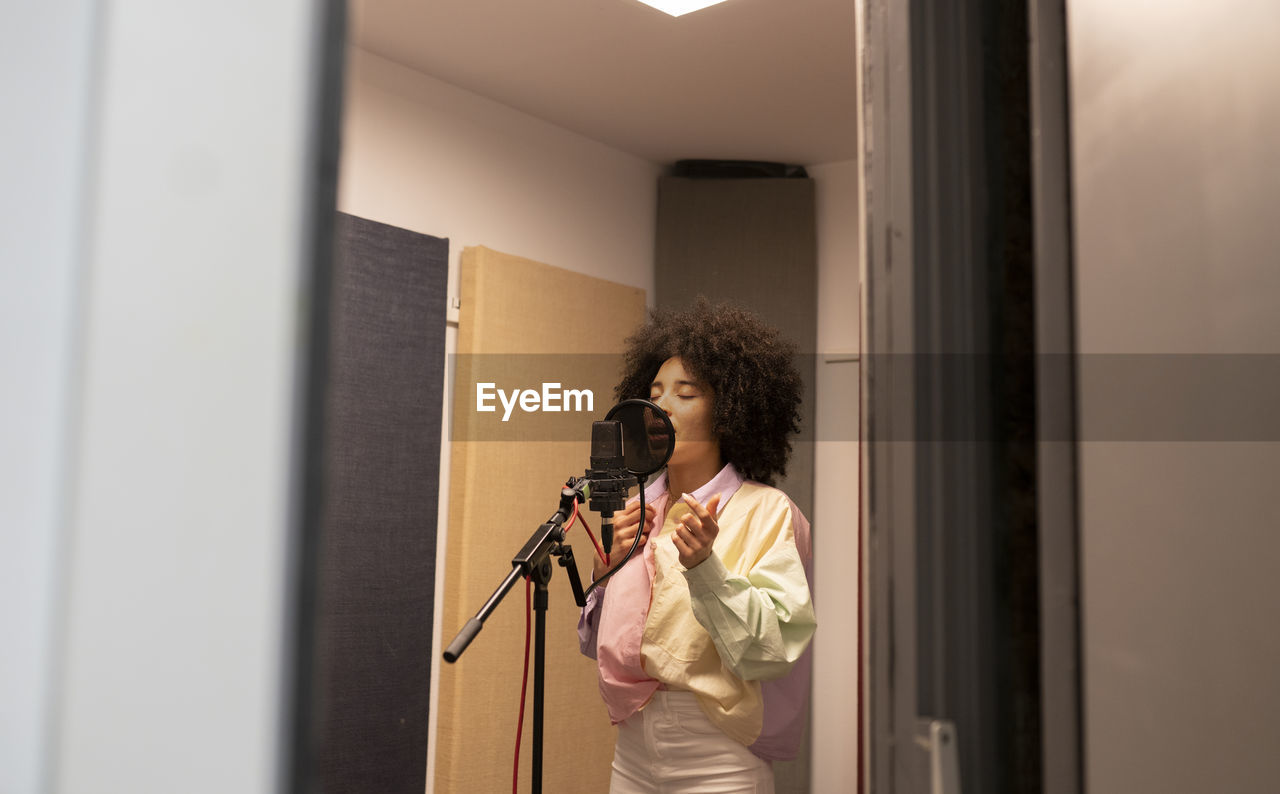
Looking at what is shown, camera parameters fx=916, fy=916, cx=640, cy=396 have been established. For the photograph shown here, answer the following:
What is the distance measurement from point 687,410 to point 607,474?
0.62 m

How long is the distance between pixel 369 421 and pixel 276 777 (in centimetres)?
248

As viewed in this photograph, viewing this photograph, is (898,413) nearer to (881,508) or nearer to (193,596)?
(881,508)

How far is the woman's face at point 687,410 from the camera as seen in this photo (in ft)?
6.83

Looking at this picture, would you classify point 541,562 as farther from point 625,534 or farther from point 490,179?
point 490,179

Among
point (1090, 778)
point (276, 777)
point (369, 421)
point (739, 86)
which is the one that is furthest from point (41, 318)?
point (739, 86)

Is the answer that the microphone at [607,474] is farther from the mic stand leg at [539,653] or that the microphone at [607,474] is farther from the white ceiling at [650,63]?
the white ceiling at [650,63]

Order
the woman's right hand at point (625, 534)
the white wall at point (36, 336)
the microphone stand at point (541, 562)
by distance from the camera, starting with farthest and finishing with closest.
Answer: the woman's right hand at point (625, 534) → the microphone stand at point (541, 562) → the white wall at point (36, 336)

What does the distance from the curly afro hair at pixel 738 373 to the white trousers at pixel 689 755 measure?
599mm

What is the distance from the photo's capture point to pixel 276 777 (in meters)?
0.32

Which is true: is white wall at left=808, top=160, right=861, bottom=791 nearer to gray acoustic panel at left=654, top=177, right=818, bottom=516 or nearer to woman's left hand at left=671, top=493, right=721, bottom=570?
gray acoustic panel at left=654, top=177, right=818, bottom=516

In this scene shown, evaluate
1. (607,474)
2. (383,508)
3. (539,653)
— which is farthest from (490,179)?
(539,653)

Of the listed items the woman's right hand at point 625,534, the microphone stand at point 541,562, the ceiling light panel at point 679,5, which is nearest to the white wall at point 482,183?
the ceiling light panel at point 679,5

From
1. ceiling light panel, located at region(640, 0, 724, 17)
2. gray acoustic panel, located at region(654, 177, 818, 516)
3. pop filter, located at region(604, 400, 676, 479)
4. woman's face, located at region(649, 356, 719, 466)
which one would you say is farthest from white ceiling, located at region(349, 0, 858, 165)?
pop filter, located at region(604, 400, 676, 479)

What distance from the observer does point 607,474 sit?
1.53m
